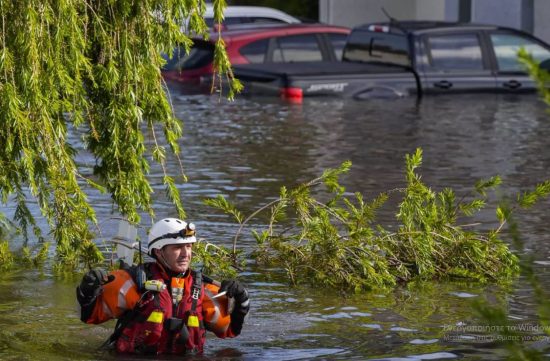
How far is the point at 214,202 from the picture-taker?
11.7 meters

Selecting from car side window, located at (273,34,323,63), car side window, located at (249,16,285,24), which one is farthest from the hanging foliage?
car side window, located at (249,16,285,24)

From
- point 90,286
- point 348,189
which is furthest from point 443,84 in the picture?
point 90,286

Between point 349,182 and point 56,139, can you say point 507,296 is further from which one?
point 349,182

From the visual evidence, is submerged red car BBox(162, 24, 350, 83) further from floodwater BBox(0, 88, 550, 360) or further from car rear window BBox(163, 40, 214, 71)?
floodwater BBox(0, 88, 550, 360)

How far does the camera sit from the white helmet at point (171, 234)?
8.66 metres

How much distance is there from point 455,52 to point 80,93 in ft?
51.8

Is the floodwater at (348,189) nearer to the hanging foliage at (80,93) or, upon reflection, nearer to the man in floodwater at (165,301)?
the man in floodwater at (165,301)

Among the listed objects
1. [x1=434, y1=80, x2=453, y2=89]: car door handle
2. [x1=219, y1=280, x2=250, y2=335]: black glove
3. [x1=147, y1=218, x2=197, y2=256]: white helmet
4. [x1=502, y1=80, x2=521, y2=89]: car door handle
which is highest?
[x1=147, y1=218, x2=197, y2=256]: white helmet

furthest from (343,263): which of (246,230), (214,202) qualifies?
(246,230)

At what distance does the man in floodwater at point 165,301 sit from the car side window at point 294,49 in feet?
60.8

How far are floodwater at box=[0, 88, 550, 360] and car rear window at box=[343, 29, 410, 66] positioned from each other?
1.02 metres

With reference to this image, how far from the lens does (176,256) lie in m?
8.73

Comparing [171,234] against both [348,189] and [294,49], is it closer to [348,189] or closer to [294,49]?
[348,189]

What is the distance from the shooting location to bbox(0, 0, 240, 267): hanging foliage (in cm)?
1041
